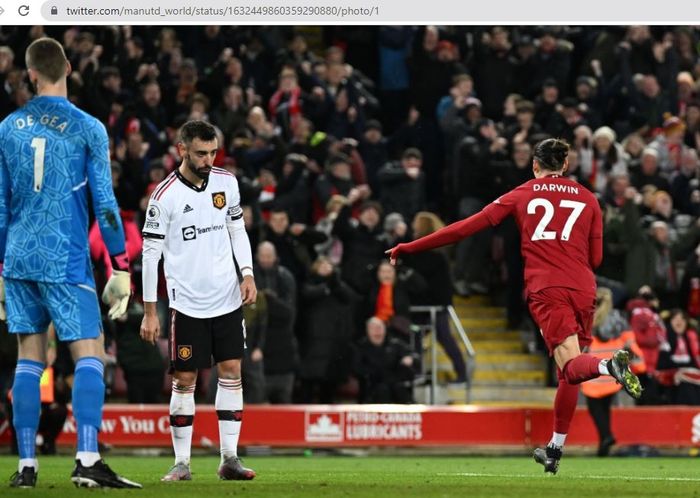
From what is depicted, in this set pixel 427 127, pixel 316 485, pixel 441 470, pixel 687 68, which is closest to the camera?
pixel 316 485

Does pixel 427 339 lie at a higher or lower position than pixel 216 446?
higher

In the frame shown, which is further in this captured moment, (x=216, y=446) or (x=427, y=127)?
(x=427, y=127)

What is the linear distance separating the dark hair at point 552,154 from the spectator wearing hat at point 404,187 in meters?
9.72

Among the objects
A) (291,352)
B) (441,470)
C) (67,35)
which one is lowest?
(441,470)

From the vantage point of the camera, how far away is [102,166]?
948cm

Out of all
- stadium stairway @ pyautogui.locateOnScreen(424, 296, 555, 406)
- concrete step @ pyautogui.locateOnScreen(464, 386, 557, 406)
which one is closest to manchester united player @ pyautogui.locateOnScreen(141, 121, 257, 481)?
stadium stairway @ pyautogui.locateOnScreen(424, 296, 555, 406)

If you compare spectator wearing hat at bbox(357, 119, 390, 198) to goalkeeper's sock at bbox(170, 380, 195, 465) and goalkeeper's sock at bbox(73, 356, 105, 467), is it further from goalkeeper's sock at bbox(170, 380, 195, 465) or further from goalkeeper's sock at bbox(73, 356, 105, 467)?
goalkeeper's sock at bbox(73, 356, 105, 467)

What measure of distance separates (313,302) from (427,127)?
4957 mm

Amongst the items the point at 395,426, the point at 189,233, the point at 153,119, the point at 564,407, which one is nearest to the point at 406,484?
the point at 564,407

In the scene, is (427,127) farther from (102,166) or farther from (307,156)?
(102,166)

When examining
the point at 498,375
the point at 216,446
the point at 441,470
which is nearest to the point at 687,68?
the point at 498,375

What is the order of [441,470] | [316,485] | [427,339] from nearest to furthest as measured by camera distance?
[316,485] < [441,470] < [427,339]

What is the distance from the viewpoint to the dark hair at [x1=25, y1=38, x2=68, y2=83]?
9.41 meters

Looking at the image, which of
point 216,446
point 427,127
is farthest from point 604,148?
point 216,446
